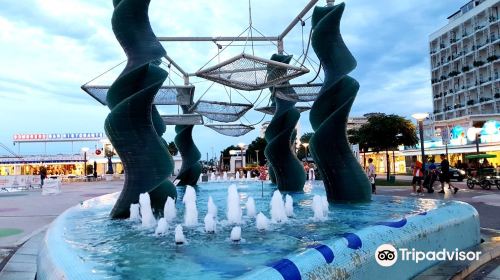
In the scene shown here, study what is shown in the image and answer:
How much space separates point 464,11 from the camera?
68.9 metres

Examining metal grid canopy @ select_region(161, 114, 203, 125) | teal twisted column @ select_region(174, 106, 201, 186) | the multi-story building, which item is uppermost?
the multi-story building

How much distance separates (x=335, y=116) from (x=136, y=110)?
4.88 metres

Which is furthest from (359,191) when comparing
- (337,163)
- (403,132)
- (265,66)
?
(403,132)

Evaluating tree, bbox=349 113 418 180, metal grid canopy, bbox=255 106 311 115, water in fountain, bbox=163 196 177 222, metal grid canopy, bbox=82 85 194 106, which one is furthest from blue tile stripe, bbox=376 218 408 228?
tree, bbox=349 113 418 180

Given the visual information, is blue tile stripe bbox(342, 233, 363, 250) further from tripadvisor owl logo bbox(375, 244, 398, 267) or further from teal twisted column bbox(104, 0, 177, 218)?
teal twisted column bbox(104, 0, 177, 218)

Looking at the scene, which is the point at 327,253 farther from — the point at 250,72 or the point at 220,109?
the point at 220,109

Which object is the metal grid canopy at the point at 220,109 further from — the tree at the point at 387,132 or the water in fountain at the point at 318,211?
the tree at the point at 387,132

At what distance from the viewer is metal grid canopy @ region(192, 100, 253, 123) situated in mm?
20212

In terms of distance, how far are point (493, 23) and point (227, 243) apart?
64.0 meters

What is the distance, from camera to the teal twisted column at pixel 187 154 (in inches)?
825

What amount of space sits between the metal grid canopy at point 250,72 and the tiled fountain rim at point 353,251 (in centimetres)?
680

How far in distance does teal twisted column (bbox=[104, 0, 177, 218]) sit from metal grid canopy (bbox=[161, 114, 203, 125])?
9.39 meters

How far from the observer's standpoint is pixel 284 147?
1644 centimetres

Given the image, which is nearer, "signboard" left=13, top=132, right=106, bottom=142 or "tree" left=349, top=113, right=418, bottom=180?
"tree" left=349, top=113, right=418, bottom=180
